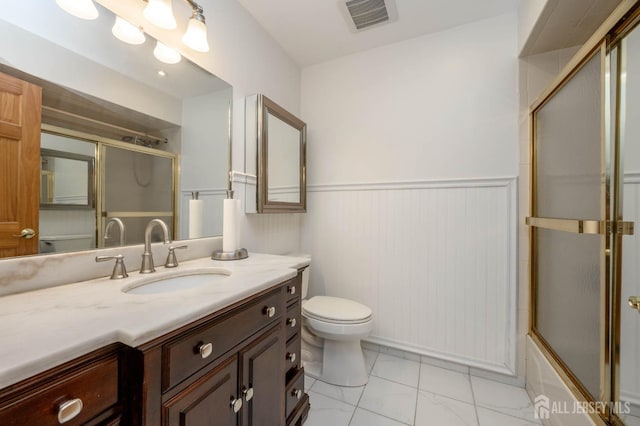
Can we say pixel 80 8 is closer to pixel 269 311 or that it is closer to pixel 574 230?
pixel 269 311

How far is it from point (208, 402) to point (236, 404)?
128mm

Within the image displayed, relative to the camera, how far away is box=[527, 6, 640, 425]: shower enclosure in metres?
0.92

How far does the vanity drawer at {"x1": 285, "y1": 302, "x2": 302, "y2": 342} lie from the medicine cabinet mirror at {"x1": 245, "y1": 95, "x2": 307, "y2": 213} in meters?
0.67

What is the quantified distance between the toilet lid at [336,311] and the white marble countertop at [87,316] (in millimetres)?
748

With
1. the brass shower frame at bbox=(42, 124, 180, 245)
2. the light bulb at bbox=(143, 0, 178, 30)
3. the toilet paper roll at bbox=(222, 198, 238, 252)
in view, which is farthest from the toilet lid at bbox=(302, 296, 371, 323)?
the light bulb at bbox=(143, 0, 178, 30)

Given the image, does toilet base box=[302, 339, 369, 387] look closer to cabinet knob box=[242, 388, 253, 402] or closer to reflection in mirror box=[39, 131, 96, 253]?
cabinet knob box=[242, 388, 253, 402]

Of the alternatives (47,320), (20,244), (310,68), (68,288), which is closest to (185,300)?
(47,320)

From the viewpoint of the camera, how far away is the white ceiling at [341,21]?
1.55 metres

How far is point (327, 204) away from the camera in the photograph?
2.11m

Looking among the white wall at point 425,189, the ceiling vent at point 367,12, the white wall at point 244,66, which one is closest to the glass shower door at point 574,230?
the white wall at point 425,189

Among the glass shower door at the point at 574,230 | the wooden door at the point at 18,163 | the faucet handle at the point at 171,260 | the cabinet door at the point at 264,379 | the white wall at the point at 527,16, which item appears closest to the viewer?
the wooden door at the point at 18,163

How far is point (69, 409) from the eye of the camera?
1.51ft

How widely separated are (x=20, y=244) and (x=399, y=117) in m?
2.01

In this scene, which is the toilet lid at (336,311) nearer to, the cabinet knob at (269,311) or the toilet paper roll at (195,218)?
the cabinet knob at (269,311)
